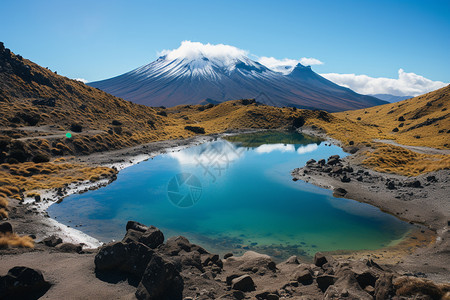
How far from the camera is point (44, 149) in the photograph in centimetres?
4228

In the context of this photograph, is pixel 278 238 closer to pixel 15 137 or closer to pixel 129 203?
pixel 129 203

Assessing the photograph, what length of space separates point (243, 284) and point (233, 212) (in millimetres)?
15065

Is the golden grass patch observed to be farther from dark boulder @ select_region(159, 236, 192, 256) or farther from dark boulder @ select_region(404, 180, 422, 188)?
dark boulder @ select_region(159, 236, 192, 256)

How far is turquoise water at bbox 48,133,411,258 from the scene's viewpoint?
69.6 feet

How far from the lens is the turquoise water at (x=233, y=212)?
69.6 feet

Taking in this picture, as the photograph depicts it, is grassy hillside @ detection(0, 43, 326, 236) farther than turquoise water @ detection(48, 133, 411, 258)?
Yes

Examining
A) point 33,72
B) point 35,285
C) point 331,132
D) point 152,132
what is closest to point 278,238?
point 35,285

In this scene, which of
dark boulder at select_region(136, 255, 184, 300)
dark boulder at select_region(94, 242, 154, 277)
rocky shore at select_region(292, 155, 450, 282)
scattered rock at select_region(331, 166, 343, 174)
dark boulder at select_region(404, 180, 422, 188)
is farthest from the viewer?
scattered rock at select_region(331, 166, 343, 174)

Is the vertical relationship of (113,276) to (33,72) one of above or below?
below

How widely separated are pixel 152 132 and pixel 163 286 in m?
69.1

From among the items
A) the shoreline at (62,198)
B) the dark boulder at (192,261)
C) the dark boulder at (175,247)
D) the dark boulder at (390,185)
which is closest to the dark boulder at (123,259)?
the dark boulder at (192,261)

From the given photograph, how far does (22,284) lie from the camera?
10.4 metres

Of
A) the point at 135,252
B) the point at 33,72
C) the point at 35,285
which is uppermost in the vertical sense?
the point at 33,72

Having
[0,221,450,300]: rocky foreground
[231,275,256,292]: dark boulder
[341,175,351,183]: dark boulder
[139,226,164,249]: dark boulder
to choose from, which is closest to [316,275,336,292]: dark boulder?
[0,221,450,300]: rocky foreground
